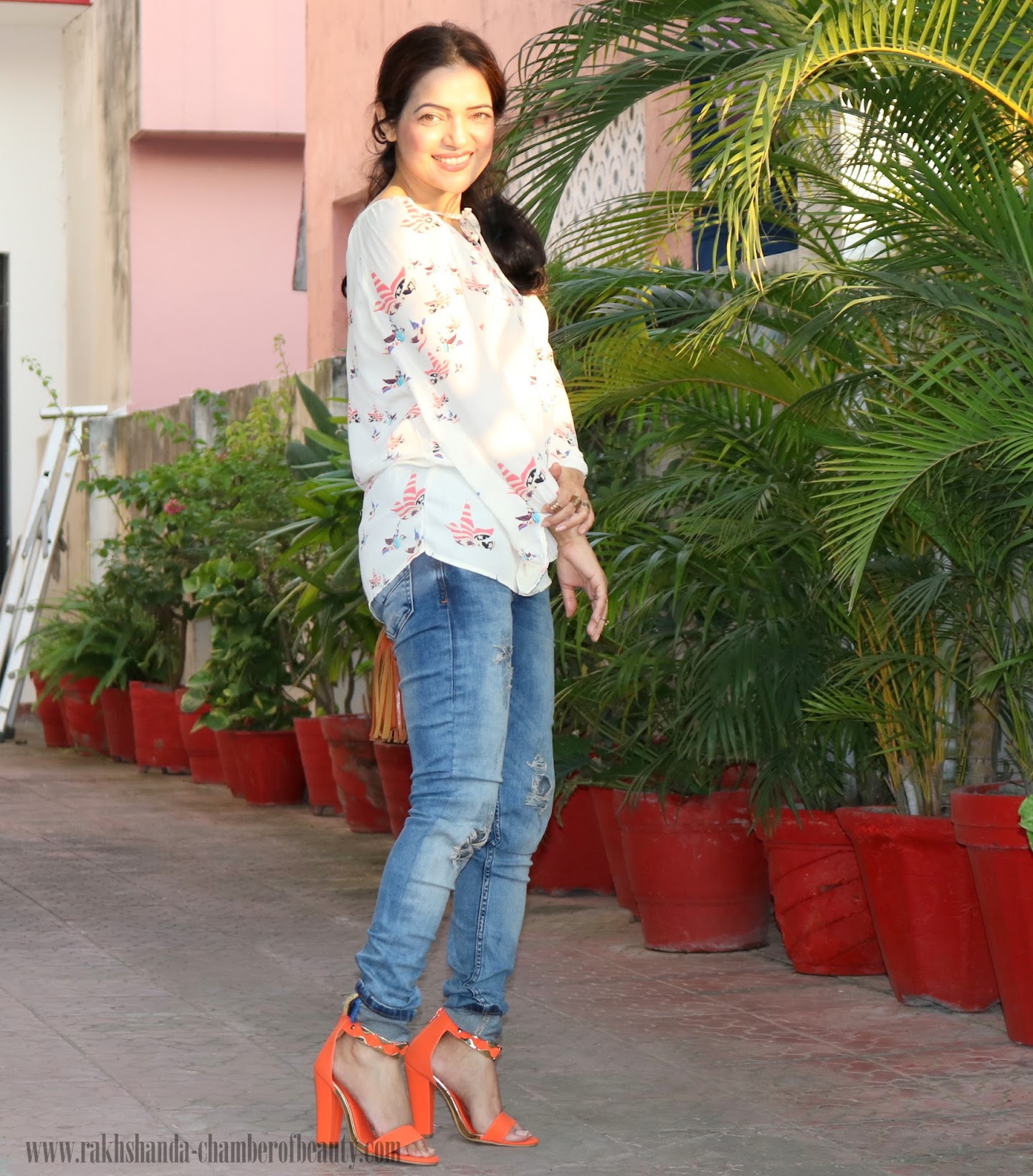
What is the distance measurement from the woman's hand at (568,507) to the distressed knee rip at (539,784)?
39 centimetres

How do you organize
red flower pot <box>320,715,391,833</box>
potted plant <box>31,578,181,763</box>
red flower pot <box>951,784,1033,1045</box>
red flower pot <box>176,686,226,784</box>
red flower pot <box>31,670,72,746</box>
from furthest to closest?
red flower pot <box>31,670,72,746</box>, potted plant <box>31,578,181,763</box>, red flower pot <box>176,686,226,784</box>, red flower pot <box>320,715,391,833</box>, red flower pot <box>951,784,1033,1045</box>

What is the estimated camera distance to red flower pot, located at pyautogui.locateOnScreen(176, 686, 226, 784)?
987 centimetres

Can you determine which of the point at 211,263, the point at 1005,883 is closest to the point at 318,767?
the point at 1005,883

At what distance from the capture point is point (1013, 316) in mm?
3916

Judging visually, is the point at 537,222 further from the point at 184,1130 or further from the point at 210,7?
the point at 210,7

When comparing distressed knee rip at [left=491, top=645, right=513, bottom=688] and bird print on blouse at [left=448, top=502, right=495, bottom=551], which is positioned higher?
bird print on blouse at [left=448, top=502, right=495, bottom=551]

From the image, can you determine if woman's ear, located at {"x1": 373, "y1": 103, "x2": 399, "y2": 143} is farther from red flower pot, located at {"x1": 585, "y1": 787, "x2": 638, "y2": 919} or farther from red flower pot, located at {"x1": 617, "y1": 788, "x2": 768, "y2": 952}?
red flower pot, located at {"x1": 585, "y1": 787, "x2": 638, "y2": 919}

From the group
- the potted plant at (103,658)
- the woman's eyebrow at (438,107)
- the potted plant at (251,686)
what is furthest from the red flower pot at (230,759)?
the woman's eyebrow at (438,107)

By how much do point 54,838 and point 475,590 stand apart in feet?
16.2

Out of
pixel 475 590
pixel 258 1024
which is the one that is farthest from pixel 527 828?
pixel 258 1024

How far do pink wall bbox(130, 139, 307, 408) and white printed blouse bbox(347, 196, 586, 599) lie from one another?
38.6 ft

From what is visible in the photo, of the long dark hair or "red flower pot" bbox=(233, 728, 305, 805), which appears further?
"red flower pot" bbox=(233, 728, 305, 805)

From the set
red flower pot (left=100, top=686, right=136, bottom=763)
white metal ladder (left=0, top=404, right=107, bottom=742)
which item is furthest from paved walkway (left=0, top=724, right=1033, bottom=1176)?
white metal ladder (left=0, top=404, right=107, bottom=742)

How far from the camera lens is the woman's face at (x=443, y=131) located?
3.39 metres
